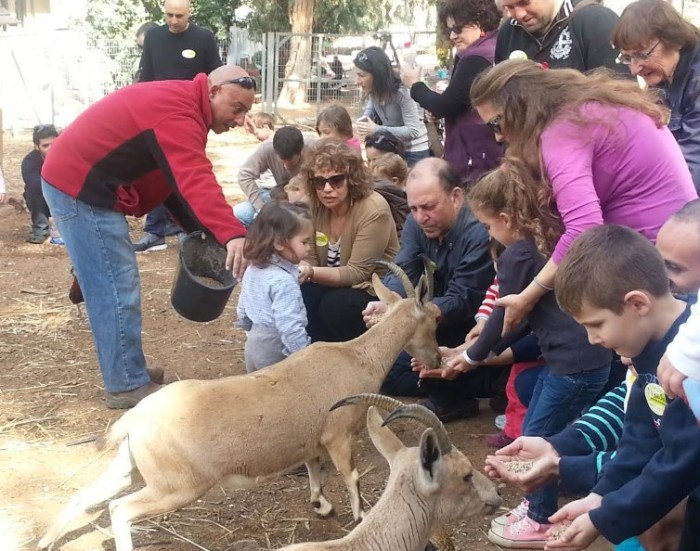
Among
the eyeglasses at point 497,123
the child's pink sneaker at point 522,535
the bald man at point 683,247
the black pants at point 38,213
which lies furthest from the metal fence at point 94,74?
the bald man at point 683,247

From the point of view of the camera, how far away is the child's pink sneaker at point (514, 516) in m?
4.29

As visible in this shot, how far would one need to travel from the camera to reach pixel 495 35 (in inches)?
247

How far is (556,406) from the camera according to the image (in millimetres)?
4188

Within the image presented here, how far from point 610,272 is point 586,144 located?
1254 mm

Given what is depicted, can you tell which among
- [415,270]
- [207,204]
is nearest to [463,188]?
[415,270]

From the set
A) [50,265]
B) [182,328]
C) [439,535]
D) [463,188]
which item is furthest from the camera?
[50,265]

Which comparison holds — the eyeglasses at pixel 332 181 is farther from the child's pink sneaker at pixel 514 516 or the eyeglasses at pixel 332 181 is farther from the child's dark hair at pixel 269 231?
the child's pink sneaker at pixel 514 516

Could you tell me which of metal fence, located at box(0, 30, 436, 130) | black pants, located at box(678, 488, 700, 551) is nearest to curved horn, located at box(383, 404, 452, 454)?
black pants, located at box(678, 488, 700, 551)

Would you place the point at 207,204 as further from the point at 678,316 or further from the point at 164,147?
the point at 678,316

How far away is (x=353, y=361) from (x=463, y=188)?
5.23ft

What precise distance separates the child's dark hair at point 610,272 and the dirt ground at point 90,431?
6.27 feet

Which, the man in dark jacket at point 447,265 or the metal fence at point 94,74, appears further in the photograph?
the metal fence at point 94,74

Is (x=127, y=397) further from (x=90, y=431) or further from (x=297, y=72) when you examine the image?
(x=297, y=72)

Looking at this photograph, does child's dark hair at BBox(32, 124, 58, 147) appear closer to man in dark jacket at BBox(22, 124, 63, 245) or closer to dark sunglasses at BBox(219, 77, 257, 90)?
man in dark jacket at BBox(22, 124, 63, 245)
